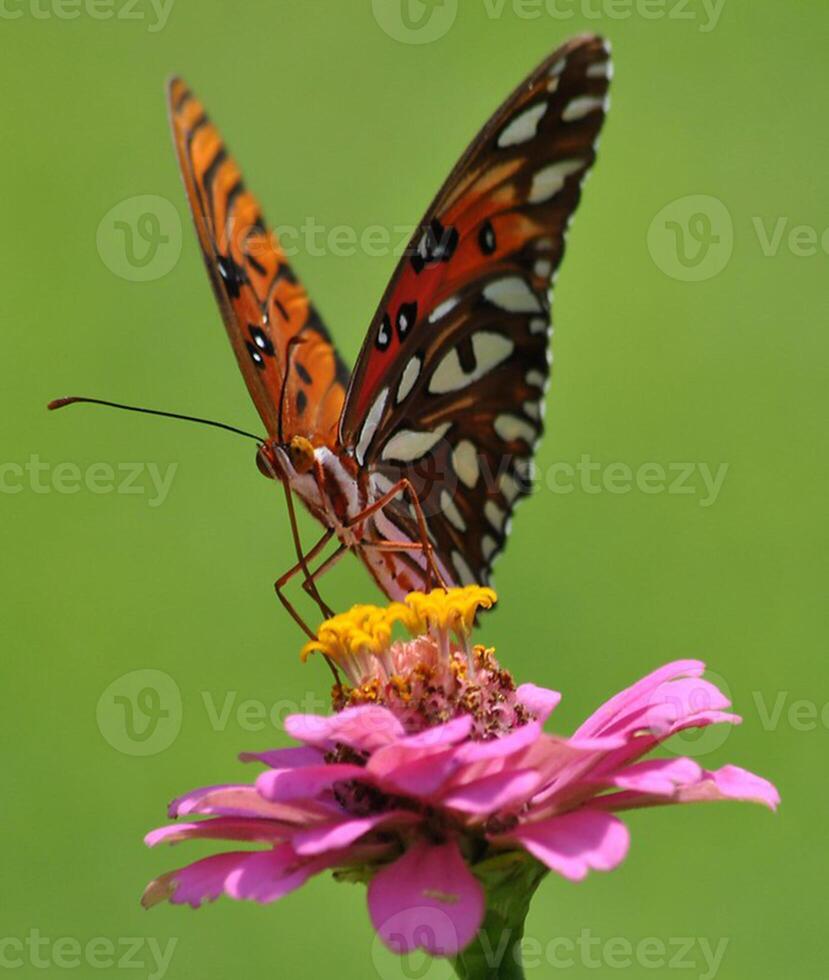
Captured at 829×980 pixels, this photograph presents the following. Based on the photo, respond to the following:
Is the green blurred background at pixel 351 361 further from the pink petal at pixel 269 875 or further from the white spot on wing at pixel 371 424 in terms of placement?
the pink petal at pixel 269 875

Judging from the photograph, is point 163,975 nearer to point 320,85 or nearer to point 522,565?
point 522,565

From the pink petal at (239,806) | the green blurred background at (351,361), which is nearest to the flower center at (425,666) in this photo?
the pink petal at (239,806)

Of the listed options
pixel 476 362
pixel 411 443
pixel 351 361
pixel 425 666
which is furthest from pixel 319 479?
pixel 351 361

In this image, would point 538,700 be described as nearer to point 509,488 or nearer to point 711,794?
point 711,794

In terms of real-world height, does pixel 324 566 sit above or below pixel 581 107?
below

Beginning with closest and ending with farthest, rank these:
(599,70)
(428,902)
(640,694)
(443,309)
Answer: (428,902)
(640,694)
(599,70)
(443,309)

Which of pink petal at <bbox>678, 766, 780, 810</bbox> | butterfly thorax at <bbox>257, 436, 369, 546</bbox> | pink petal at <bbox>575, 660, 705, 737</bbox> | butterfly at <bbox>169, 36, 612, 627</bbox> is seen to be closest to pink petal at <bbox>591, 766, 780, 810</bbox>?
pink petal at <bbox>678, 766, 780, 810</bbox>
